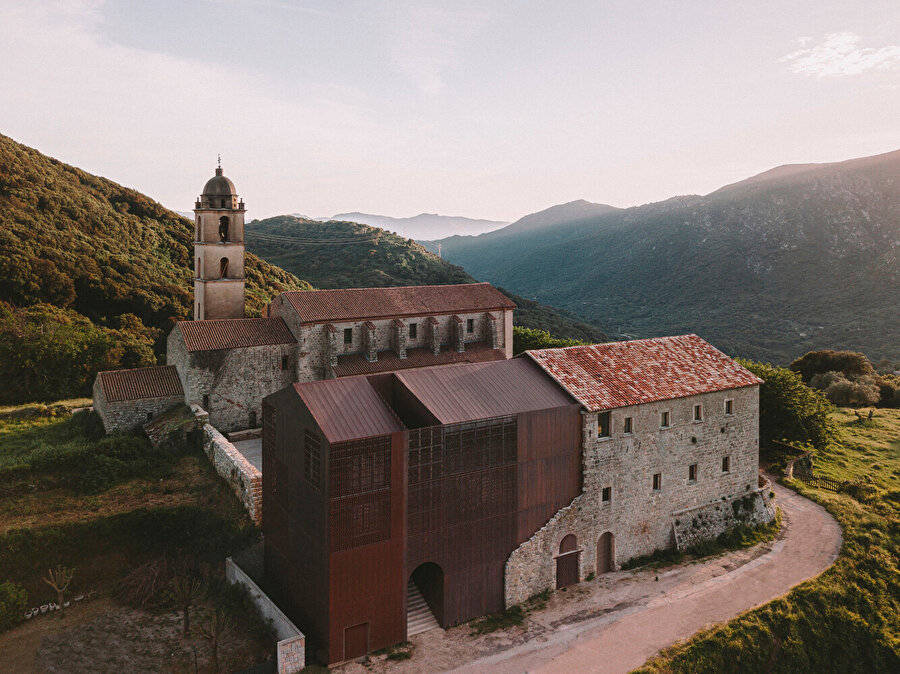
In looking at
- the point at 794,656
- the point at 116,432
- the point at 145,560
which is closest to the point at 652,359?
the point at 794,656

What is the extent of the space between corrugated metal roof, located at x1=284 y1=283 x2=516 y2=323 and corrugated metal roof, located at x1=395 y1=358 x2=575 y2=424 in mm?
13520

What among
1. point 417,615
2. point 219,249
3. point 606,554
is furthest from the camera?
point 219,249

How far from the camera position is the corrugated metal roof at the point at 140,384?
29.0m

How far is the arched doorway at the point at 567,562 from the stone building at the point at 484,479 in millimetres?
54

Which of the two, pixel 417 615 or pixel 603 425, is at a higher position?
pixel 603 425

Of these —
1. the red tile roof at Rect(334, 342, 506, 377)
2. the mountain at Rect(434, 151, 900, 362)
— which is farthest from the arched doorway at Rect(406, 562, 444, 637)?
the mountain at Rect(434, 151, 900, 362)

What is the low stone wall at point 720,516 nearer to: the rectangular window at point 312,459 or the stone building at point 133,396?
the rectangular window at point 312,459

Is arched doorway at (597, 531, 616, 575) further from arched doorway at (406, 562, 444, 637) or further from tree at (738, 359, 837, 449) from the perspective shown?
tree at (738, 359, 837, 449)

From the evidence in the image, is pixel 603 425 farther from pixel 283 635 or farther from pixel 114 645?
pixel 114 645

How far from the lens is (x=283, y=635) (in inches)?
666

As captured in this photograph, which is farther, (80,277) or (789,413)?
(80,277)

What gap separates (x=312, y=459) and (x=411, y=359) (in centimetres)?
1820

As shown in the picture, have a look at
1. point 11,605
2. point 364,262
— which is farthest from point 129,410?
point 364,262

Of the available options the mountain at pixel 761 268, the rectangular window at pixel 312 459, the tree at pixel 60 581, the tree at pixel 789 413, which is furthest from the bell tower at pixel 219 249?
the mountain at pixel 761 268
